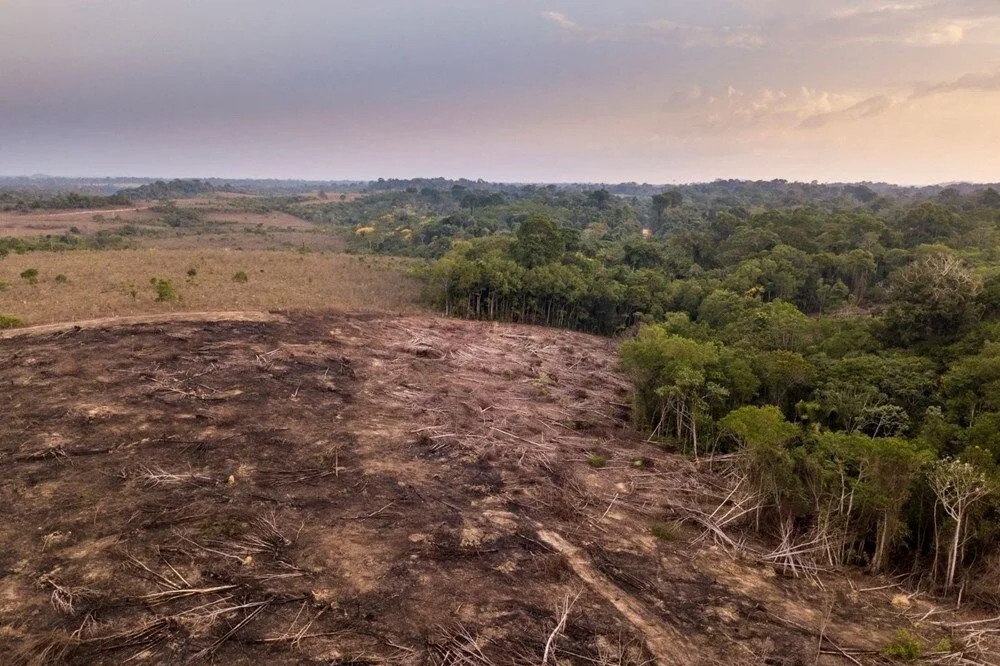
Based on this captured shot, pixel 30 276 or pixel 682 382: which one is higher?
pixel 30 276

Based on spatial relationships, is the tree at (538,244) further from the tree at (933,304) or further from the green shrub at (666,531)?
the green shrub at (666,531)

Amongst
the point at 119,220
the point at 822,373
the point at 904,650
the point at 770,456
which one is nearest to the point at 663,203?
the point at 822,373

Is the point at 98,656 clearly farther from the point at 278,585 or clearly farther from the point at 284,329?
the point at 284,329

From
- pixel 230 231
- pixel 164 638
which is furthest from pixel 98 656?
pixel 230 231

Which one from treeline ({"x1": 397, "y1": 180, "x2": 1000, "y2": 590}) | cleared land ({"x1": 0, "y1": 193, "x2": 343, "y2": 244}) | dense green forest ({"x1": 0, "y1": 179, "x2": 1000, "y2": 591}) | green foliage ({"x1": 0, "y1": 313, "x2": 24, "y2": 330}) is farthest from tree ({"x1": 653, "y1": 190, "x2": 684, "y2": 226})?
green foliage ({"x1": 0, "y1": 313, "x2": 24, "y2": 330})

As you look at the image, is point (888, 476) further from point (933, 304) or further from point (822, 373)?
point (933, 304)

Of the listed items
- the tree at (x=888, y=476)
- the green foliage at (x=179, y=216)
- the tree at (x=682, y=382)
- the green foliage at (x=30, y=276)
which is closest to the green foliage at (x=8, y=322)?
the green foliage at (x=30, y=276)
